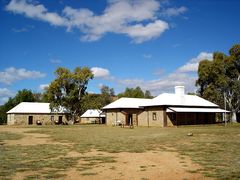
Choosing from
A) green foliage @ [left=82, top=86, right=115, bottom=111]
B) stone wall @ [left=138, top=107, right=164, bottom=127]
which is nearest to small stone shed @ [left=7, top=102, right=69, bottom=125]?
green foliage @ [left=82, top=86, right=115, bottom=111]

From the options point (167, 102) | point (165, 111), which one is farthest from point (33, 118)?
point (165, 111)

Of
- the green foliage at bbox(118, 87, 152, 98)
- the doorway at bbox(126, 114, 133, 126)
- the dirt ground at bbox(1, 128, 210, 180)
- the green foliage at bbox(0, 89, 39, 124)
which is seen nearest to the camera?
the dirt ground at bbox(1, 128, 210, 180)

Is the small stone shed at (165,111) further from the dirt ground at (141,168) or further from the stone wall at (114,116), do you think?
the dirt ground at (141,168)

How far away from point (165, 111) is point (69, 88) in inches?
1023

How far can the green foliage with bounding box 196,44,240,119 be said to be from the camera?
56938 mm

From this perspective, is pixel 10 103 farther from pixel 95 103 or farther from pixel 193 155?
pixel 193 155

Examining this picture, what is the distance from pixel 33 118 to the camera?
67312 mm

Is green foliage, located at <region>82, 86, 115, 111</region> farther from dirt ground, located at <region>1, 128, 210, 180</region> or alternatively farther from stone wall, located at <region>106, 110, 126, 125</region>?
dirt ground, located at <region>1, 128, 210, 180</region>

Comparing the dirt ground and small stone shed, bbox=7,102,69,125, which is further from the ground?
small stone shed, bbox=7,102,69,125

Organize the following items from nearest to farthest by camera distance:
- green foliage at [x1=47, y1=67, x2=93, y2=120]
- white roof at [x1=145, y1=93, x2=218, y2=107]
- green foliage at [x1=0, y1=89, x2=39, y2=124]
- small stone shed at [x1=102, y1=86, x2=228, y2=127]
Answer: small stone shed at [x1=102, y1=86, x2=228, y2=127], white roof at [x1=145, y1=93, x2=218, y2=107], green foliage at [x1=47, y1=67, x2=93, y2=120], green foliage at [x1=0, y1=89, x2=39, y2=124]

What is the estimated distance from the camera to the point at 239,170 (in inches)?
409

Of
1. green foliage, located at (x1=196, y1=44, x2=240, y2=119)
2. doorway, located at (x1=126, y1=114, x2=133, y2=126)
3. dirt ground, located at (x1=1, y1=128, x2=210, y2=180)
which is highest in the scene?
green foliage, located at (x1=196, y1=44, x2=240, y2=119)

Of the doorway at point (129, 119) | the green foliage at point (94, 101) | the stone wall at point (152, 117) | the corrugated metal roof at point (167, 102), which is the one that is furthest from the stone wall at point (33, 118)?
the stone wall at point (152, 117)

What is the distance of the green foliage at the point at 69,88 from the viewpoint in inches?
2506
